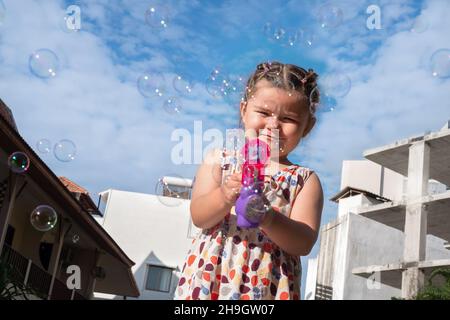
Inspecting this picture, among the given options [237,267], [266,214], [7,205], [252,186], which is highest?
[7,205]

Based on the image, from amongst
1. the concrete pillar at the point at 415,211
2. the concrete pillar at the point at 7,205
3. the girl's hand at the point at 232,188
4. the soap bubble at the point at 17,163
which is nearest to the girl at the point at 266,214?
the girl's hand at the point at 232,188

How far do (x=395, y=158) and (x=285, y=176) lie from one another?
1963 centimetres

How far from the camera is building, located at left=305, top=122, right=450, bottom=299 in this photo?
1972 centimetres

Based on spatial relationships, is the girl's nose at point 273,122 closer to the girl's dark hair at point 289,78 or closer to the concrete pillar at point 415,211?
the girl's dark hair at point 289,78

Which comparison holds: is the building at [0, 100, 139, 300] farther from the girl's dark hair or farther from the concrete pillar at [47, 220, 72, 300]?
the girl's dark hair

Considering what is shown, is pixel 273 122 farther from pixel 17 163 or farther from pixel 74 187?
pixel 74 187

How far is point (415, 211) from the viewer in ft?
65.8

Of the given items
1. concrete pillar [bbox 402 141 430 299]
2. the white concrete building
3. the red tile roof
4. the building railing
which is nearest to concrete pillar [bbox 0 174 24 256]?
the building railing

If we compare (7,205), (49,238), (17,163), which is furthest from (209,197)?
(49,238)

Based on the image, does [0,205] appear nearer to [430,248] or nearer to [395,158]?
[395,158]

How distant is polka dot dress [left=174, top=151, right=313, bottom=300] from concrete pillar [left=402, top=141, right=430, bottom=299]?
1737cm

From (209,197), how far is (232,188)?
5.7 inches

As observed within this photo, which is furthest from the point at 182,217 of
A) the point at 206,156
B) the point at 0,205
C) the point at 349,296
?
the point at 206,156
